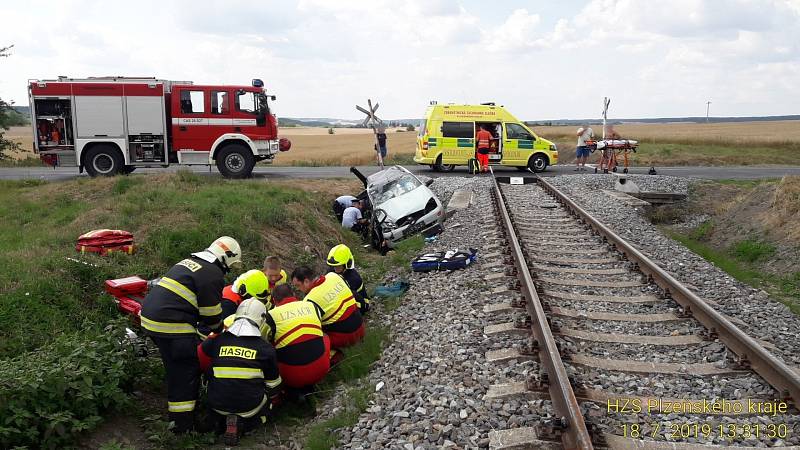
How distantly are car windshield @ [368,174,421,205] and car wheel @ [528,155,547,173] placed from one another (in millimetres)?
10990

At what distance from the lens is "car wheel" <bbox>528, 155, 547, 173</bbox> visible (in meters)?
23.4


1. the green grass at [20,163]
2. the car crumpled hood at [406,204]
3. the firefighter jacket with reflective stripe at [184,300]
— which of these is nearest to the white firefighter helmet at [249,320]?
the firefighter jacket with reflective stripe at [184,300]

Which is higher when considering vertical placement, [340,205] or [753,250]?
[340,205]

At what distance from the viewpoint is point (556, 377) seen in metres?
4.70

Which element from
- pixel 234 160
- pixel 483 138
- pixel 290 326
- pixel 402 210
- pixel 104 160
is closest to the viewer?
pixel 290 326

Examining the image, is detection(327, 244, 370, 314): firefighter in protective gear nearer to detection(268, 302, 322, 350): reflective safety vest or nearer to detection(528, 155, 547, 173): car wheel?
detection(268, 302, 322, 350): reflective safety vest

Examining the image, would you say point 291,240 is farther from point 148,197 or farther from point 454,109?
point 454,109

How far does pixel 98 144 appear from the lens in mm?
17594

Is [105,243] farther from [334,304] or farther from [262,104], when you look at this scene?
[262,104]

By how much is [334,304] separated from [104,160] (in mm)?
13816

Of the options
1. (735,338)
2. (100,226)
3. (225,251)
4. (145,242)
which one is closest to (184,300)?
(225,251)

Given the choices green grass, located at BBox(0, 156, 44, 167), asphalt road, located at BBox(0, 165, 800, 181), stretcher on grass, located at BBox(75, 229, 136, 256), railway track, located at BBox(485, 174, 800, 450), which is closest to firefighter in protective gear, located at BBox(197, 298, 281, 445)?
railway track, located at BBox(485, 174, 800, 450)

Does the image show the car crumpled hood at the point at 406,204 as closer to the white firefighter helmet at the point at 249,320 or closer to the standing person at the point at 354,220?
the standing person at the point at 354,220

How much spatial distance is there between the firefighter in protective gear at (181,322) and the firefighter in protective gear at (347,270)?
7.05 feet
